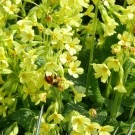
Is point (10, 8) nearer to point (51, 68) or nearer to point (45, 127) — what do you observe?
point (51, 68)

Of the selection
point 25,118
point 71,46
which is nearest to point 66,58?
point 71,46

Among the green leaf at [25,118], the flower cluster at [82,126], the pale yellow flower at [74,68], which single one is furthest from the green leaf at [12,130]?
the pale yellow flower at [74,68]

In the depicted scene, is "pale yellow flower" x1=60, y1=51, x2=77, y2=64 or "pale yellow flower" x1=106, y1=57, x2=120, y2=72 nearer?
"pale yellow flower" x1=60, y1=51, x2=77, y2=64

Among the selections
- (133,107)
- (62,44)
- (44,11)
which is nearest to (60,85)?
(62,44)

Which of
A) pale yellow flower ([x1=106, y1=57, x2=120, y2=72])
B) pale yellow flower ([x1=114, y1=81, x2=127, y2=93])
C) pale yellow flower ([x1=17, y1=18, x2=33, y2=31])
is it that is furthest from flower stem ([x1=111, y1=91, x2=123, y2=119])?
pale yellow flower ([x1=17, y1=18, x2=33, y2=31])

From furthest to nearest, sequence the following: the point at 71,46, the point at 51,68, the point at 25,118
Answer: the point at 25,118, the point at 71,46, the point at 51,68

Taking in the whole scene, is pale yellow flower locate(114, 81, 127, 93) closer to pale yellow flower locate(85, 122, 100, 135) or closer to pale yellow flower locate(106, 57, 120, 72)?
pale yellow flower locate(106, 57, 120, 72)

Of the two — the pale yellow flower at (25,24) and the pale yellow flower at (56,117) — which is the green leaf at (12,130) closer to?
the pale yellow flower at (56,117)

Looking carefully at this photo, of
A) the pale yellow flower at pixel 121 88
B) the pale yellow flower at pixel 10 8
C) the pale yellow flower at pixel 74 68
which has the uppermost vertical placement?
the pale yellow flower at pixel 10 8

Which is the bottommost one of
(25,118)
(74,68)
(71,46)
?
(25,118)

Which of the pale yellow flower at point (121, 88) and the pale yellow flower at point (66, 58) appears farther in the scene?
the pale yellow flower at point (121, 88)

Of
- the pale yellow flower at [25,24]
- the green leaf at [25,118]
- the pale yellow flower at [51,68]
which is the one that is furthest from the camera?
the green leaf at [25,118]
